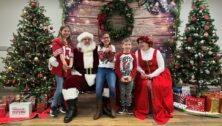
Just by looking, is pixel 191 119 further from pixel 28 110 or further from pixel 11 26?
pixel 11 26

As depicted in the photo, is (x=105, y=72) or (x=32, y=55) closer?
(x=105, y=72)

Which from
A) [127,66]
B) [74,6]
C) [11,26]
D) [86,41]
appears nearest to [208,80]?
[127,66]

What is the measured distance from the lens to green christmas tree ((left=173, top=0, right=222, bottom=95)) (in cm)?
457

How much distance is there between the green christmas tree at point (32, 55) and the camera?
4445 mm

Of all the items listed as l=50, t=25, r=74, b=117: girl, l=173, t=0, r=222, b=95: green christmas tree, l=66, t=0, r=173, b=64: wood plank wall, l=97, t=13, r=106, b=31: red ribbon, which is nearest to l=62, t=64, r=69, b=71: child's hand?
l=50, t=25, r=74, b=117: girl

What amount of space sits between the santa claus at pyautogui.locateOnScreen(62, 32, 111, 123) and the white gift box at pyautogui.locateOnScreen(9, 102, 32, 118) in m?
0.61

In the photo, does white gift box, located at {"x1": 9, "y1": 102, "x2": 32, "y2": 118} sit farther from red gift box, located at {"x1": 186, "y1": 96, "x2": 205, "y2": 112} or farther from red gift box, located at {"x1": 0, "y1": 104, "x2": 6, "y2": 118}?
red gift box, located at {"x1": 186, "y1": 96, "x2": 205, "y2": 112}

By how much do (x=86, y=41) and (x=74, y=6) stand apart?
146 cm

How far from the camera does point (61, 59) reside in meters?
4.01

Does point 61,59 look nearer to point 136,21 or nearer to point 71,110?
point 71,110

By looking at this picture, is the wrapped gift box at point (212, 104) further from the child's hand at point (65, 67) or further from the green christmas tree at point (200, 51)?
the child's hand at point (65, 67)

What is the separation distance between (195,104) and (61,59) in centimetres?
240

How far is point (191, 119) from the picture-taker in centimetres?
405

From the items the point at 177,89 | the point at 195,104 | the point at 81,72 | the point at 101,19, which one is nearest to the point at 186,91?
the point at 177,89
